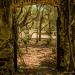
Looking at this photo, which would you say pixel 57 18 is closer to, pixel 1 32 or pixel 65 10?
pixel 65 10

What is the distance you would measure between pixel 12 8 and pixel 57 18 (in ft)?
4.91

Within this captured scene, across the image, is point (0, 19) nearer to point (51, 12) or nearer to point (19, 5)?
point (19, 5)

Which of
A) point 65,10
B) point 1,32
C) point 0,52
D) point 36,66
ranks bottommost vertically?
point 36,66

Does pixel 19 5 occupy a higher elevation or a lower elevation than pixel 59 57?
higher

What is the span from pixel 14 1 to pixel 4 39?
3.77ft

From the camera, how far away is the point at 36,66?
9.15m

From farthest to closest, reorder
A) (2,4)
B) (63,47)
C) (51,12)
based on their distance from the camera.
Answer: (51,12)
(63,47)
(2,4)

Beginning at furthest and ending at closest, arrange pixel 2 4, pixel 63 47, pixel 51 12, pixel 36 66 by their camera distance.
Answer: pixel 51 12, pixel 36 66, pixel 63 47, pixel 2 4

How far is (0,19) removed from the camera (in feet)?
23.4

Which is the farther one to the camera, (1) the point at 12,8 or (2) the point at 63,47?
(2) the point at 63,47

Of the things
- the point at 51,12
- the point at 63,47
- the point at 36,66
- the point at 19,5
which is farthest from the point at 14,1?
the point at 51,12

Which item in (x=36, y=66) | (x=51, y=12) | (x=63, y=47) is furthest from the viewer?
(x=51, y=12)

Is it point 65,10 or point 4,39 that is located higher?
point 65,10

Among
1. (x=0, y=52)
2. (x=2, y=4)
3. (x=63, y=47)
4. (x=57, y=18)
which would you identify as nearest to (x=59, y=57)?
(x=63, y=47)
